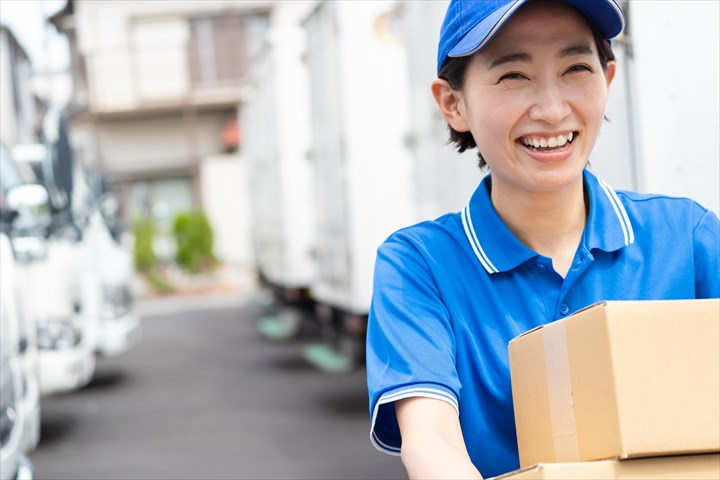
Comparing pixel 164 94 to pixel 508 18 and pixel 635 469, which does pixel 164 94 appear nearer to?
pixel 508 18

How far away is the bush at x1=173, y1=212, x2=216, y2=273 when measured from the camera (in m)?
23.2

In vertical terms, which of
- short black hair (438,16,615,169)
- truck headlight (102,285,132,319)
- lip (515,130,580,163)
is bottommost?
truck headlight (102,285,132,319)

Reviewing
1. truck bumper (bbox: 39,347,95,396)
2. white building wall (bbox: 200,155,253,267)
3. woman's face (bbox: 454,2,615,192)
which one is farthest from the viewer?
white building wall (bbox: 200,155,253,267)

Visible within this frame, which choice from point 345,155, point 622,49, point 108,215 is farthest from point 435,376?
point 108,215

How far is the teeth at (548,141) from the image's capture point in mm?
2059

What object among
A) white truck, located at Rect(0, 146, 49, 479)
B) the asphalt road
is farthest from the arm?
the asphalt road

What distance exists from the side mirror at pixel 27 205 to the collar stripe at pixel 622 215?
16.3ft

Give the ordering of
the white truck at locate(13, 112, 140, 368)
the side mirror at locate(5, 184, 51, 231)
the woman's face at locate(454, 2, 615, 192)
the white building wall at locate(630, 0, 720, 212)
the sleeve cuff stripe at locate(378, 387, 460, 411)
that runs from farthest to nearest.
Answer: the white truck at locate(13, 112, 140, 368)
the side mirror at locate(5, 184, 51, 231)
the white building wall at locate(630, 0, 720, 212)
the woman's face at locate(454, 2, 615, 192)
the sleeve cuff stripe at locate(378, 387, 460, 411)

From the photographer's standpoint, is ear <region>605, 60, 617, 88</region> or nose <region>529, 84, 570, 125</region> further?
ear <region>605, 60, 617, 88</region>

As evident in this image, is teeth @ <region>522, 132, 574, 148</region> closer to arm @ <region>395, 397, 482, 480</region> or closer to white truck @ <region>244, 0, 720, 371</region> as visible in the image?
arm @ <region>395, 397, 482, 480</region>

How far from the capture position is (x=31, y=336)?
5871 mm

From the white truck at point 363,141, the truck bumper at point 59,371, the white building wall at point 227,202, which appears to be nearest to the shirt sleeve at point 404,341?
the white truck at point 363,141

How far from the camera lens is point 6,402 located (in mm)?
4047

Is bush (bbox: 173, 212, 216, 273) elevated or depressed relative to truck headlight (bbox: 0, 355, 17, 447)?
depressed
